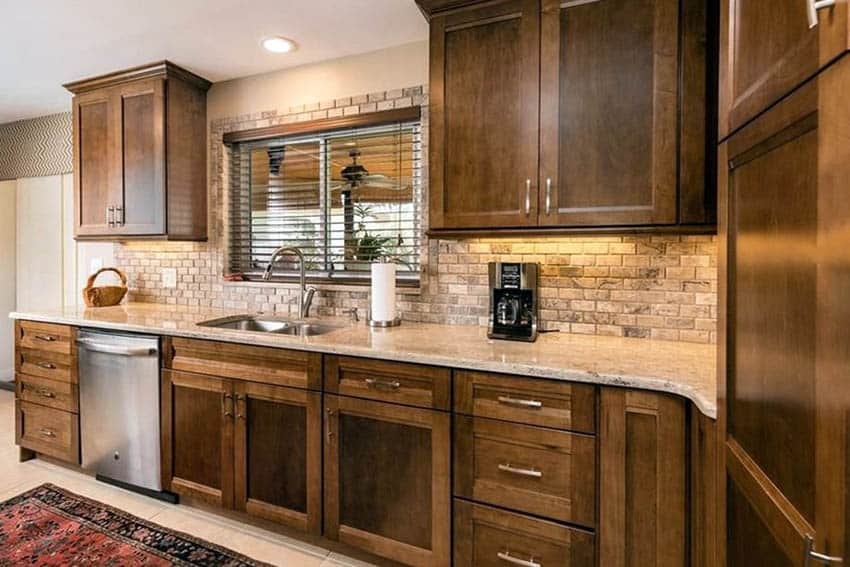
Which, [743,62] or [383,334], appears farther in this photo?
[383,334]

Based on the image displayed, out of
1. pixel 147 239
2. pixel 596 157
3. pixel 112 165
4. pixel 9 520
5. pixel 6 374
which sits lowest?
pixel 9 520

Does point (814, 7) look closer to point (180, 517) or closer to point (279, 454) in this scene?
point (279, 454)

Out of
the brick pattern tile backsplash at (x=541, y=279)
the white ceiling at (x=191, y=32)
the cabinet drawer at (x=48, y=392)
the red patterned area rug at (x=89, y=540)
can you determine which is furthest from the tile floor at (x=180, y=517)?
the white ceiling at (x=191, y=32)

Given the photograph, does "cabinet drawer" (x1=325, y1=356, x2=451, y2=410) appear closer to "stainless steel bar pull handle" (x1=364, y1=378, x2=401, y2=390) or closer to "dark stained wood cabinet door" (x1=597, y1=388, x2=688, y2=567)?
"stainless steel bar pull handle" (x1=364, y1=378, x2=401, y2=390)

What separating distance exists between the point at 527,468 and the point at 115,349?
83.9 inches

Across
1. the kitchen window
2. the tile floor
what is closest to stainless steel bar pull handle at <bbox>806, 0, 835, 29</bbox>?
the kitchen window

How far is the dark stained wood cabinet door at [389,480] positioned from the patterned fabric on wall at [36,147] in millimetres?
3530

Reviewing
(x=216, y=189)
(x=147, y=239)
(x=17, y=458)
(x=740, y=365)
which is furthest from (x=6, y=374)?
(x=740, y=365)

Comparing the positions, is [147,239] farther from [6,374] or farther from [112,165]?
[6,374]

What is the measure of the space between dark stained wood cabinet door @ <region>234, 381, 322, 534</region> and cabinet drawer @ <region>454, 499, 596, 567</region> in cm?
64

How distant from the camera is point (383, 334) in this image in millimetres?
2178

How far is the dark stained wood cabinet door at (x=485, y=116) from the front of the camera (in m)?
1.91

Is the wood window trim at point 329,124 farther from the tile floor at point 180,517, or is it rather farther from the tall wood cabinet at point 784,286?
the tile floor at point 180,517

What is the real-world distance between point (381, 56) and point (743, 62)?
2.05 metres
